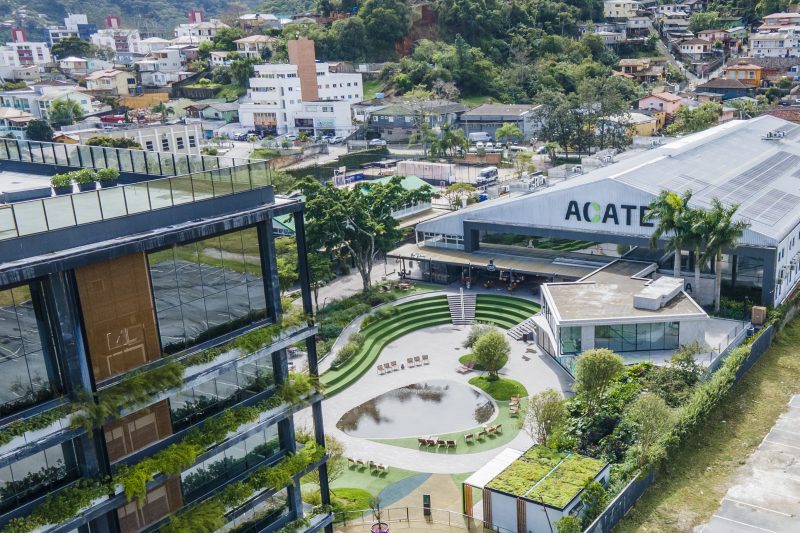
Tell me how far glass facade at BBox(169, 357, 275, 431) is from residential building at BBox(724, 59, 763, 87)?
99699 mm

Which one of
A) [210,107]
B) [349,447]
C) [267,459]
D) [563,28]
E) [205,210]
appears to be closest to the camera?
[205,210]

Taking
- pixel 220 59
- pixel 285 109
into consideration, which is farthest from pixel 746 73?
pixel 220 59

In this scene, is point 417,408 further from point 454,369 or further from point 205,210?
point 205,210

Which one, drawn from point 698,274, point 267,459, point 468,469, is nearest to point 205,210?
point 267,459

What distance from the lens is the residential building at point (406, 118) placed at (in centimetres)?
8919

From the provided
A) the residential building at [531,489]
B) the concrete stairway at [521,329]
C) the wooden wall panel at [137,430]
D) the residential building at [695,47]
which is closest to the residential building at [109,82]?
the residential building at [695,47]

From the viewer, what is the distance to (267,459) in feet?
59.4

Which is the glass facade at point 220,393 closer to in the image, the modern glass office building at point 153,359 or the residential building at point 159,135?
the modern glass office building at point 153,359

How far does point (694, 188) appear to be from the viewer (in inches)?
1581

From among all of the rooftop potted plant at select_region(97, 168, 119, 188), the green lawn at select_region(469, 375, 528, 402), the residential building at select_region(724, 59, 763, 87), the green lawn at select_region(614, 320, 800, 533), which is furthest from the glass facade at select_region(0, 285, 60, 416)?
the residential building at select_region(724, 59, 763, 87)

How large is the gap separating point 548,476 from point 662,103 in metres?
78.7

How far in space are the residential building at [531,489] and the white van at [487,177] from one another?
43218 mm

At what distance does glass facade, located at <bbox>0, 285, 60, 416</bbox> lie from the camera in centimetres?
1304

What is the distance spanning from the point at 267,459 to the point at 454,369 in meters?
16.7
